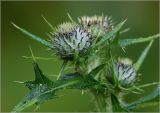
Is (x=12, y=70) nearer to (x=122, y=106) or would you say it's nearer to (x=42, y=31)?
(x=42, y=31)

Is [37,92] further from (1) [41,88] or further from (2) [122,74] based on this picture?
(2) [122,74]

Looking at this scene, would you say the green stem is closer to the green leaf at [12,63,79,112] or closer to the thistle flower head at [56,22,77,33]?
the green leaf at [12,63,79,112]

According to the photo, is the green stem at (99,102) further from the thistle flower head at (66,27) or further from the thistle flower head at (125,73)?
the thistle flower head at (66,27)

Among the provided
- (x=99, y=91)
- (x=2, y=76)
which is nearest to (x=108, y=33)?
(x=99, y=91)

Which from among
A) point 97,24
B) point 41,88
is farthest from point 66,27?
point 41,88

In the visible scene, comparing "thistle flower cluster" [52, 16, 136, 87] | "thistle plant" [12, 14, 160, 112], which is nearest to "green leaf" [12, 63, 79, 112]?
"thistle plant" [12, 14, 160, 112]


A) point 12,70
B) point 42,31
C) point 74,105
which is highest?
point 42,31

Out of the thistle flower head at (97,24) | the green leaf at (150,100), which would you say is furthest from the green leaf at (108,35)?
the green leaf at (150,100)
